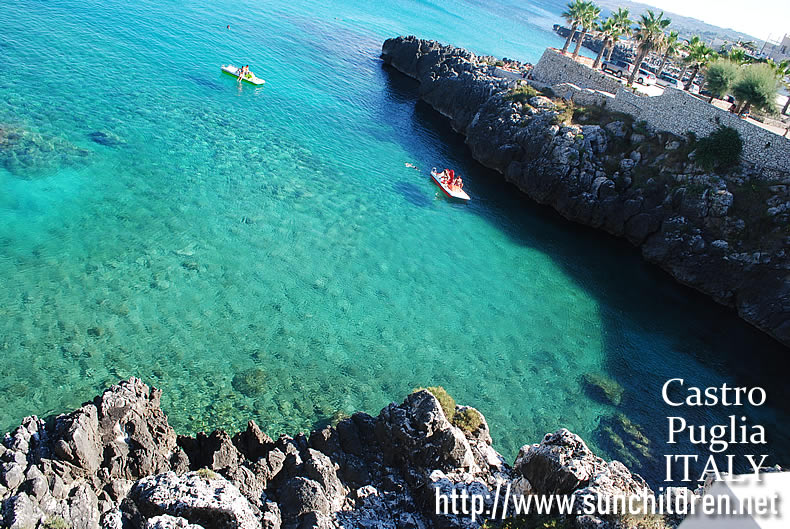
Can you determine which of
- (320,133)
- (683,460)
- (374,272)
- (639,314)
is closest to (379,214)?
(374,272)

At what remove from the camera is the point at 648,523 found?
1577cm

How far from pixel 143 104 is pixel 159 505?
47.5 meters

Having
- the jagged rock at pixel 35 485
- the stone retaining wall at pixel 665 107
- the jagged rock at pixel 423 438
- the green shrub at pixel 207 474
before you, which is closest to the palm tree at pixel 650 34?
the stone retaining wall at pixel 665 107

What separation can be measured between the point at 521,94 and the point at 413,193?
21.5 meters

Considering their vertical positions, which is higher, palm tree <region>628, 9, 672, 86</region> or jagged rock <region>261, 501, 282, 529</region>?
palm tree <region>628, 9, 672, 86</region>

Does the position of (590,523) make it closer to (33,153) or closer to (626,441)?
(626,441)

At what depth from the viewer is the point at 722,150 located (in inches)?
1875

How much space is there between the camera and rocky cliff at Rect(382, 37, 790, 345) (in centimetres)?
4272

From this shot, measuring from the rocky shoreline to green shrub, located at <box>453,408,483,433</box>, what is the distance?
14 cm

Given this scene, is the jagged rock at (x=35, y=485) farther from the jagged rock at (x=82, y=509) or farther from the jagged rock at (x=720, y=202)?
the jagged rock at (x=720, y=202)

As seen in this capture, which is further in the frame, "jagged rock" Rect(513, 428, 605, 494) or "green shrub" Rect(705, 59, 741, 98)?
"green shrub" Rect(705, 59, 741, 98)

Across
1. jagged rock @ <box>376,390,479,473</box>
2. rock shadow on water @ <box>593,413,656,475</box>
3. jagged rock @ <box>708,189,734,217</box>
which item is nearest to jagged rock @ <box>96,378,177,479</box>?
jagged rock @ <box>376,390,479,473</box>

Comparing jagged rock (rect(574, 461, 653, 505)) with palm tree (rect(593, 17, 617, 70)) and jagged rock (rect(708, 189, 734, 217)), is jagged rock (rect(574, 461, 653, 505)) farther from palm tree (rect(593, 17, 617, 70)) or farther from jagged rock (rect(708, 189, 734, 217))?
palm tree (rect(593, 17, 617, 70))

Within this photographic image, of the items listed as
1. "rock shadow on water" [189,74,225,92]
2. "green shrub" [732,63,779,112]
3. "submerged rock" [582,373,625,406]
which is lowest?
"submerged rock" [582,373,625,406]
